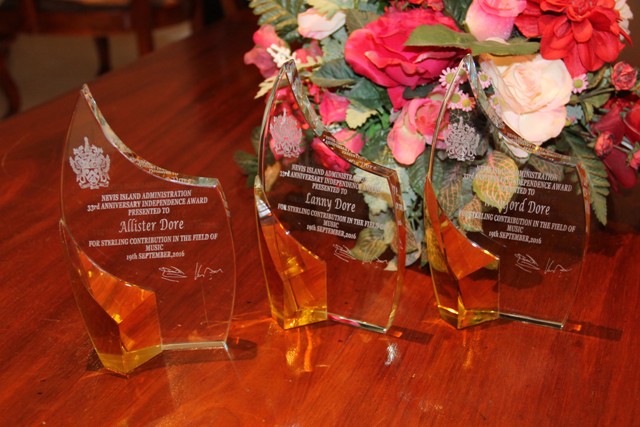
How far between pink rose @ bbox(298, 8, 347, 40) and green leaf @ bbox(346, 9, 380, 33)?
2cm

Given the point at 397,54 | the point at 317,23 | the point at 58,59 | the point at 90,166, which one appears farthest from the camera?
the point at 58,59

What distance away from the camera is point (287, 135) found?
2.26ft

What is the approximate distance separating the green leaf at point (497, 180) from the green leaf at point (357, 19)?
9.1 inches

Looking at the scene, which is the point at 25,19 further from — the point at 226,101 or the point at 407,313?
the point at 407,313

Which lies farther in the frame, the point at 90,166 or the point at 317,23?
the point at 317,23

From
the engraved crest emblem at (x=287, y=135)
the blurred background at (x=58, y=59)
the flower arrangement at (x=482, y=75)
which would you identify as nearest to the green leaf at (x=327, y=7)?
the flower arrangement at (x=482, y=75)

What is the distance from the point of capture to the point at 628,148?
84 centimetres

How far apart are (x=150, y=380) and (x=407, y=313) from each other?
25 centimetres

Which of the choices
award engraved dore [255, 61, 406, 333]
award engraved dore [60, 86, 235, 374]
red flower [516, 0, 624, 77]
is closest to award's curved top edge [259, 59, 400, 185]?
award engraved dore [255, 61, 406, 333]
